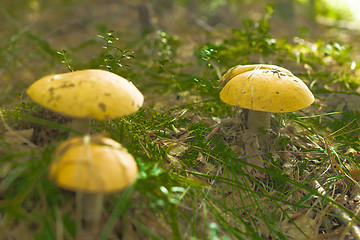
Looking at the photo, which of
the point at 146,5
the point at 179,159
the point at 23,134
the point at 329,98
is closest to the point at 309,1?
the point at 146,5

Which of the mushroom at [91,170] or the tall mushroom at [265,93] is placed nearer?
the mushroom at [91,170]

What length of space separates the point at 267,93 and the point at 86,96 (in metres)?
1.49

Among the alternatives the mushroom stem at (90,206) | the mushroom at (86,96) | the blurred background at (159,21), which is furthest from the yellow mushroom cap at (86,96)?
the blurred background at (159,21)

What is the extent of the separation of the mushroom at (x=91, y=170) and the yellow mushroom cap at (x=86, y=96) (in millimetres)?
197

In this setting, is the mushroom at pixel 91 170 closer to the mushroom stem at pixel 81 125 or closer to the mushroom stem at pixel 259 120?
the mushroom stem at pixel 81 125

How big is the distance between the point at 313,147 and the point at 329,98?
134 cm

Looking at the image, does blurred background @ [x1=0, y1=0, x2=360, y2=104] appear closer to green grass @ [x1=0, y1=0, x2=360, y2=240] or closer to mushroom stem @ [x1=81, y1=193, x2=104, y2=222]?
green grass @ [x1=0, y1=0, x2=360, y2=240]

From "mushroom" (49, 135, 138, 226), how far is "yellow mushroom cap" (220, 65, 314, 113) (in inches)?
48.9

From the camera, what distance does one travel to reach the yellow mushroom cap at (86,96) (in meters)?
1.71

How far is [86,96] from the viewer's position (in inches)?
68.7

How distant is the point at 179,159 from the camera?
2680mm

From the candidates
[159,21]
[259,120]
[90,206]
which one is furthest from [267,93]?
[159,21]

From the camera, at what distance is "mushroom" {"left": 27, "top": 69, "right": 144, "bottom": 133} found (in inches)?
67.6

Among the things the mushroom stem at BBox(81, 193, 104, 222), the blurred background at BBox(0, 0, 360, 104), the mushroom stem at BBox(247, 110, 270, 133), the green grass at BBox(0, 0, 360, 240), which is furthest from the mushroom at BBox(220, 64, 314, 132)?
the blurred background at BBox(0, 0, 360, 104)
